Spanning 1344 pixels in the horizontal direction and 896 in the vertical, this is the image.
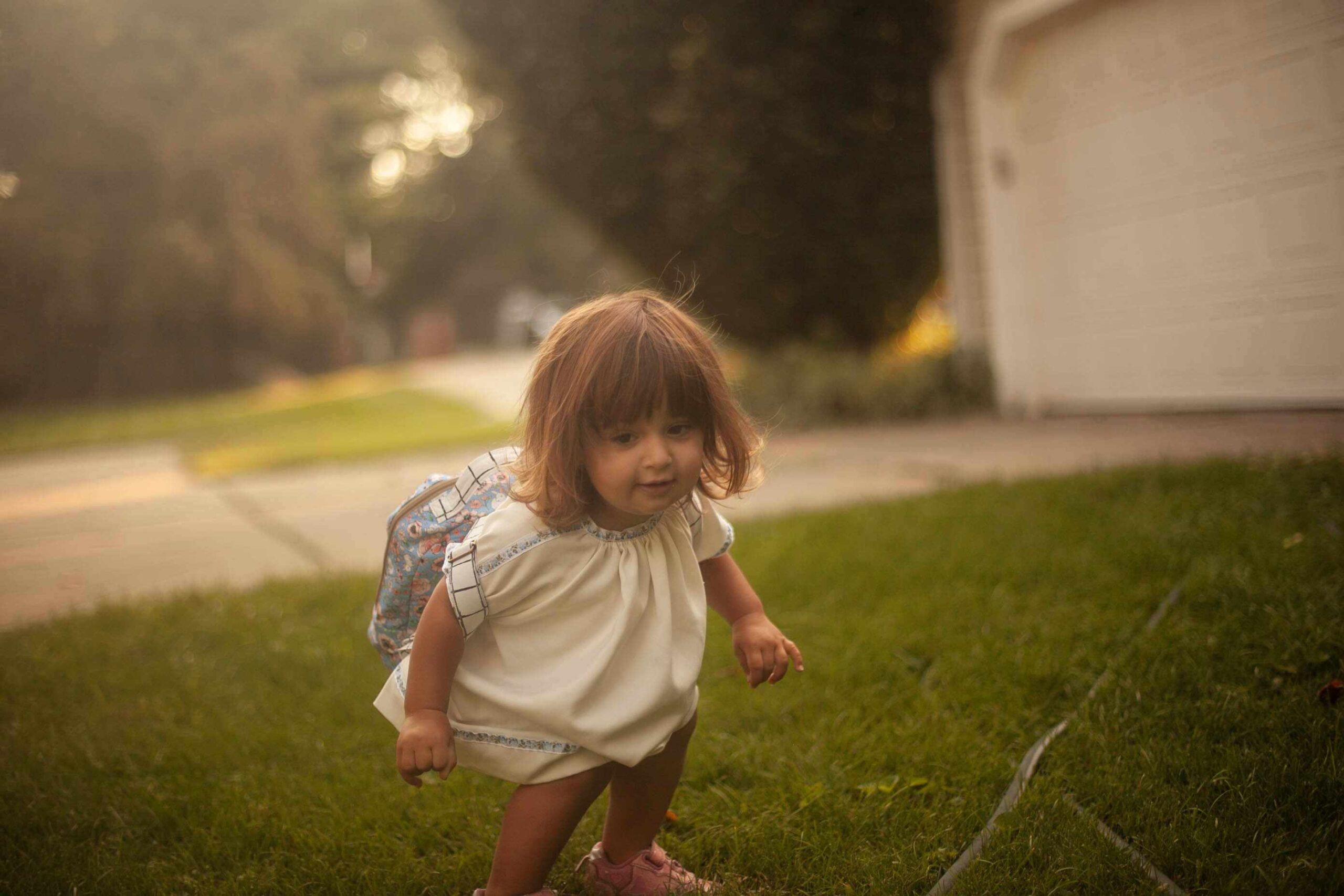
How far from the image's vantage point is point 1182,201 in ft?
18.7

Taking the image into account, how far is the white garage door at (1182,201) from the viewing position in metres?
5.03

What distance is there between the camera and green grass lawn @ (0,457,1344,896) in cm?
177

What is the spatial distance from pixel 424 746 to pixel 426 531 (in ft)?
1.24

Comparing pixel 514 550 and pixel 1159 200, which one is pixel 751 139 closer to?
pixel 1159 200

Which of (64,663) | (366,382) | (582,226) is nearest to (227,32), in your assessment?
(366,382)

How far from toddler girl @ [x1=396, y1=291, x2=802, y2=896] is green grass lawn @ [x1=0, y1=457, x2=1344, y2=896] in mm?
327

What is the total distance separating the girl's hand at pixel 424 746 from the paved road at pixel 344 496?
163 cm

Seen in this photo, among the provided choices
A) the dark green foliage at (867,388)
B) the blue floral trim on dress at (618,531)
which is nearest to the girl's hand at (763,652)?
the blue floral trim on dress at (618,531)

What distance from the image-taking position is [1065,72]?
6.34 metres

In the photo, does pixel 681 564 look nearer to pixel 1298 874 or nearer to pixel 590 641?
pixel 590 641

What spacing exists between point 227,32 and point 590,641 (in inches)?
939

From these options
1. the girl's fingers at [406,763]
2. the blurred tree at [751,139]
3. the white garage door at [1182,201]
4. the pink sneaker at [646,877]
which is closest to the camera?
the girl's fingers at [406,763]

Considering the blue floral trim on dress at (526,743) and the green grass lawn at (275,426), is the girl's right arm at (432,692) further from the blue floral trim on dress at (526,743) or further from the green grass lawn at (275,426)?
the green grass lawn at (275,426)

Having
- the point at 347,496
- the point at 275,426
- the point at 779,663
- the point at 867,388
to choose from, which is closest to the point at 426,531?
the point at 779,663
